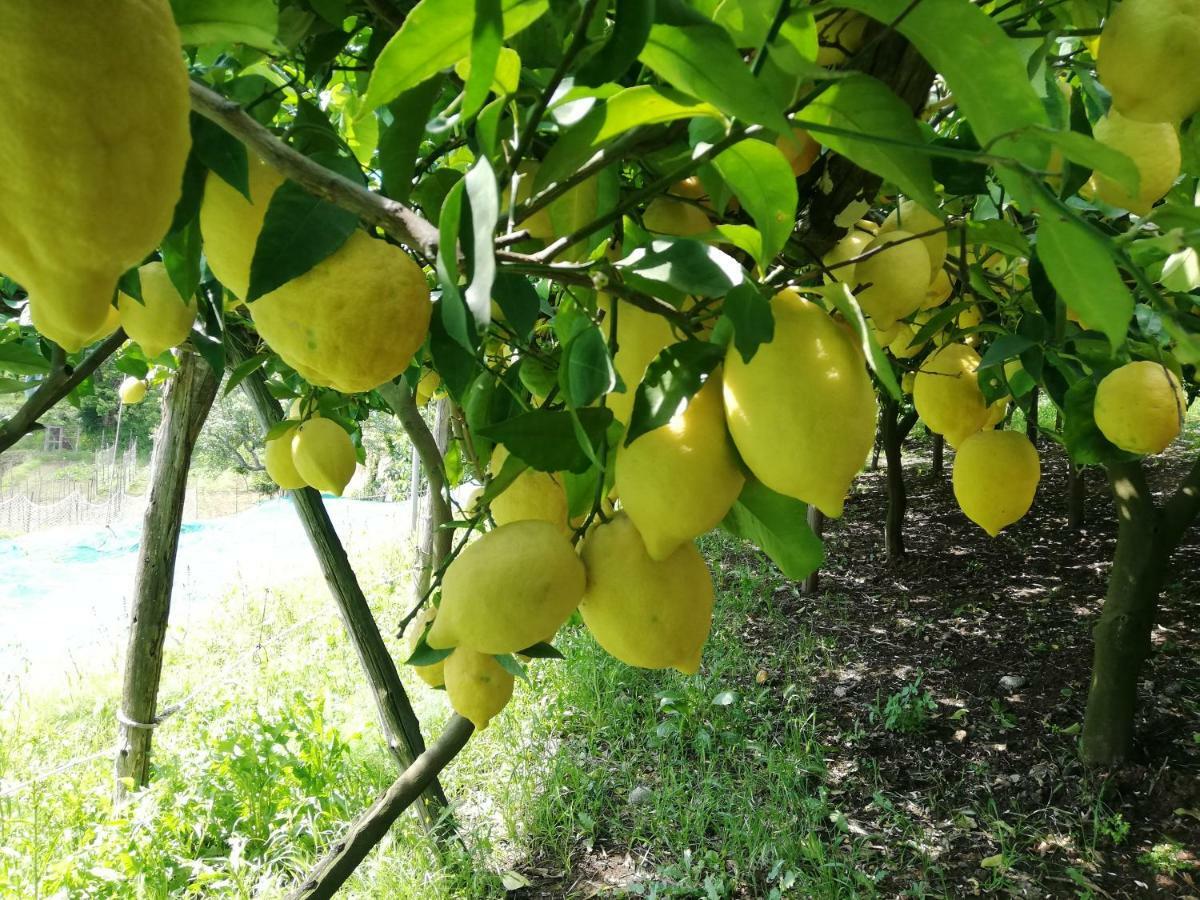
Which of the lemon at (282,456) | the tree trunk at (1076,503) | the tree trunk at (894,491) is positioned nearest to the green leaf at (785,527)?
the lemon at (282,456)

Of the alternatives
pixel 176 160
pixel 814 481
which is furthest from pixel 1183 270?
pixel 176 160

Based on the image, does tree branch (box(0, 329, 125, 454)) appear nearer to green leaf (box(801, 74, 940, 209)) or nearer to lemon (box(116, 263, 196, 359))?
lemon (box(116, 263, 196, 359))

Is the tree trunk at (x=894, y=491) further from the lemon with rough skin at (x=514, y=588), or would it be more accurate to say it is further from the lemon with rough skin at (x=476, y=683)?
the lemon with rough skin at (x=514, y=588)

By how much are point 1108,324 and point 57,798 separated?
10.1ft

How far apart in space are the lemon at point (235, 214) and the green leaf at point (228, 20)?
2.6 inches

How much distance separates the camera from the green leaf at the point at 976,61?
31 cm

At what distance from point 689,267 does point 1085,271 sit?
7.0 inches

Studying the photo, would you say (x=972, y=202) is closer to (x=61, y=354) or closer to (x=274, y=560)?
(x=61, y=354)

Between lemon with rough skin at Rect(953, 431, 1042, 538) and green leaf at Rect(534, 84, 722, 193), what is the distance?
59 cm

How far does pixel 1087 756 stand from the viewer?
2453 mm

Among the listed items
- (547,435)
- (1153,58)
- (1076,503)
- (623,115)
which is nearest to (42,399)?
(547,435)

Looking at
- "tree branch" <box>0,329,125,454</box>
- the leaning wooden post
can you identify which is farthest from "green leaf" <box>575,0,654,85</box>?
the leaning wooden post

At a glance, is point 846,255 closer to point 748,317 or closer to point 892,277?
point 892,277

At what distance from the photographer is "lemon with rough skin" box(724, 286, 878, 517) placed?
0.37 metres
